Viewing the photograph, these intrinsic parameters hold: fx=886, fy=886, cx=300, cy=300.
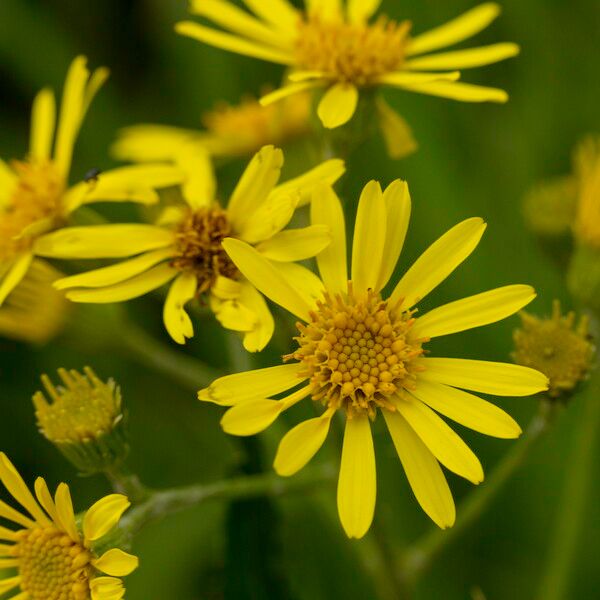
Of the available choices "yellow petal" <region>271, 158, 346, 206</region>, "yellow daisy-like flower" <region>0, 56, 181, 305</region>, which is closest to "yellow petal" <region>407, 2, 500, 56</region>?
"yellow petal" <region>271, 158, 346, 206</region>

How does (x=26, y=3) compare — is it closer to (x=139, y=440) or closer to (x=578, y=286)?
(x=139, y=440)

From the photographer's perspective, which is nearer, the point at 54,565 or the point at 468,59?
the point at 54,565

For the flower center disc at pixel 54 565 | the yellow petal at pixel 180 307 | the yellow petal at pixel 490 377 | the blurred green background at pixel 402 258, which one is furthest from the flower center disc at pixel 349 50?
the flower center disc at pixel 54 565

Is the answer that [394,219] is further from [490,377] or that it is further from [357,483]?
[357,483]

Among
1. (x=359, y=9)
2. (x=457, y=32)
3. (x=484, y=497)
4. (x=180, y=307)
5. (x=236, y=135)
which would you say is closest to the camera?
(x=180, y=307)

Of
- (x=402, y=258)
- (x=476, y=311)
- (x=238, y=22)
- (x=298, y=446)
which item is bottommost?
(x=298, y=446)

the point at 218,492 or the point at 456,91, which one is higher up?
the point at 456,91

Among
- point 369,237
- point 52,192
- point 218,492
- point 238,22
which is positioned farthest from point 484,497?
point 238,22

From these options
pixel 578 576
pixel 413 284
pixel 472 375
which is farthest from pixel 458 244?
pixel 578 576
